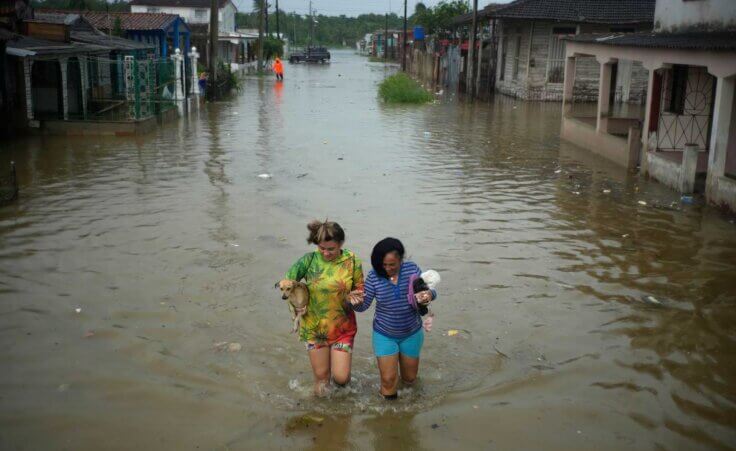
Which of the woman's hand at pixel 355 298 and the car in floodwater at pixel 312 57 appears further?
the car in floodwater at pixel 312 57

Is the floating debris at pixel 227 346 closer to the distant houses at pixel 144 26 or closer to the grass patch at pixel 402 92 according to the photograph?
the grass patch at pixel 402 92

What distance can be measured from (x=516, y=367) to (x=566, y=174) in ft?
31.4

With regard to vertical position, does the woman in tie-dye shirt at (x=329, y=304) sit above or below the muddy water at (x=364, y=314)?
above

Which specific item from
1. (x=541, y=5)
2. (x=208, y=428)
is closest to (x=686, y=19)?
(x=208, y=428)

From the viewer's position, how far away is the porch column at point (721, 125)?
11617mm

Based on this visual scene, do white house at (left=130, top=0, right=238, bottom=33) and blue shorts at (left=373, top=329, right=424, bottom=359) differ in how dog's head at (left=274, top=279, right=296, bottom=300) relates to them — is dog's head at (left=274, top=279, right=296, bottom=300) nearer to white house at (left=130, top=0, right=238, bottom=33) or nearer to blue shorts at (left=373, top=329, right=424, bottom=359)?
blue shorts at (left=373, top=329, right=424, bottom=359)

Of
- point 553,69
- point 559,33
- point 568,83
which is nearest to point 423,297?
point 568,83

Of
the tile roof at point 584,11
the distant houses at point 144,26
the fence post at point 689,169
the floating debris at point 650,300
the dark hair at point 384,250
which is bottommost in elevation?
A: the floating debris at point 650,300

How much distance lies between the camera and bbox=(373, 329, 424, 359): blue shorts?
5320 millimetres

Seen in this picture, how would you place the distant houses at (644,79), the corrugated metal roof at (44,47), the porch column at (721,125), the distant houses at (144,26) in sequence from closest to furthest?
the porch column at (721,125), the distant houses at (644,79), the corrugated metal roof at (44,47), the distant houses at (144,26)

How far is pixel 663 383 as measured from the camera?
5977mm

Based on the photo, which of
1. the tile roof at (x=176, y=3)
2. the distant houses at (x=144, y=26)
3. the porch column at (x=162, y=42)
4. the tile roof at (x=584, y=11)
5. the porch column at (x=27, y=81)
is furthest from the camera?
the tile roof at (x=176, y=3)

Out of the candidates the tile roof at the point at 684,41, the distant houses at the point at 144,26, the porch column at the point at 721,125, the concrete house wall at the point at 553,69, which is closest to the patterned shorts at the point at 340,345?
the tile roof at the point at 684,41

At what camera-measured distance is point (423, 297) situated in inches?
200
